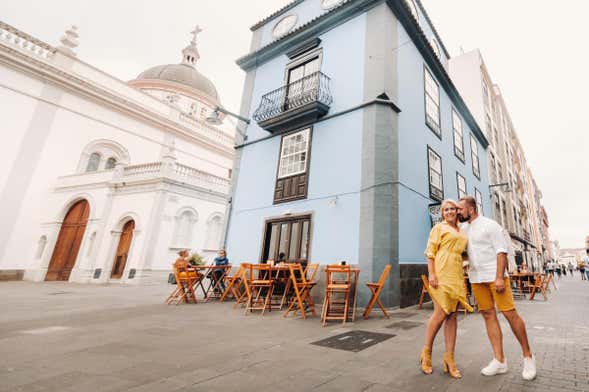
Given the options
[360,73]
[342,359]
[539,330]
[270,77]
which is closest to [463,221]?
[342,359]

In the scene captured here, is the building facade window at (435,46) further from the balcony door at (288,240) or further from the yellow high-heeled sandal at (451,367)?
the yellow high-heeled sandal at (451,367)

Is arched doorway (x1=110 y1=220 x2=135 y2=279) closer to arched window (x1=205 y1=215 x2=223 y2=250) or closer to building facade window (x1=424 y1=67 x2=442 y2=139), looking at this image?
arched window (x1=205 y1=215 x2=223 y2=250)

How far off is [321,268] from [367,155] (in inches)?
125

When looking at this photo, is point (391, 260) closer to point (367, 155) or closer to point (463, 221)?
point (367, 155)

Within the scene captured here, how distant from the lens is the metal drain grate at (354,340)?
350 centimetres

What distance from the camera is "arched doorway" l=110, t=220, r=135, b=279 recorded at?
13609mm

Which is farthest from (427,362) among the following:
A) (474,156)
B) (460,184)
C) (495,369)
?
(474,156)

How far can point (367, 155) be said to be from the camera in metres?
7.44

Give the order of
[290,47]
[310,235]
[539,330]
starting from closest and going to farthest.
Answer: [539,330] < [310,235] < [290,47]

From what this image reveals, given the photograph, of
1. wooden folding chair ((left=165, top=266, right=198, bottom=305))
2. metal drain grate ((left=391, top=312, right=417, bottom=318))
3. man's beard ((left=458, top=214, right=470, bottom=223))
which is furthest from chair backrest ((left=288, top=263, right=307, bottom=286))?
man's beard ((left=458, top=214, right=470, bottom=223))

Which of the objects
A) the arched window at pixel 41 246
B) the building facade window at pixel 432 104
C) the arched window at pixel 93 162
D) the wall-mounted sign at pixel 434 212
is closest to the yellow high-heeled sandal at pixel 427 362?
the wall-mounted sign at pixel 434 212

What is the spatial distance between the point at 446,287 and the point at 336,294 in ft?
14.5

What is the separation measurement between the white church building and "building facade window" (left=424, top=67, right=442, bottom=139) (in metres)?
11.7

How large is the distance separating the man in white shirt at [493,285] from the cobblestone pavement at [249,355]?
0.59 feet
